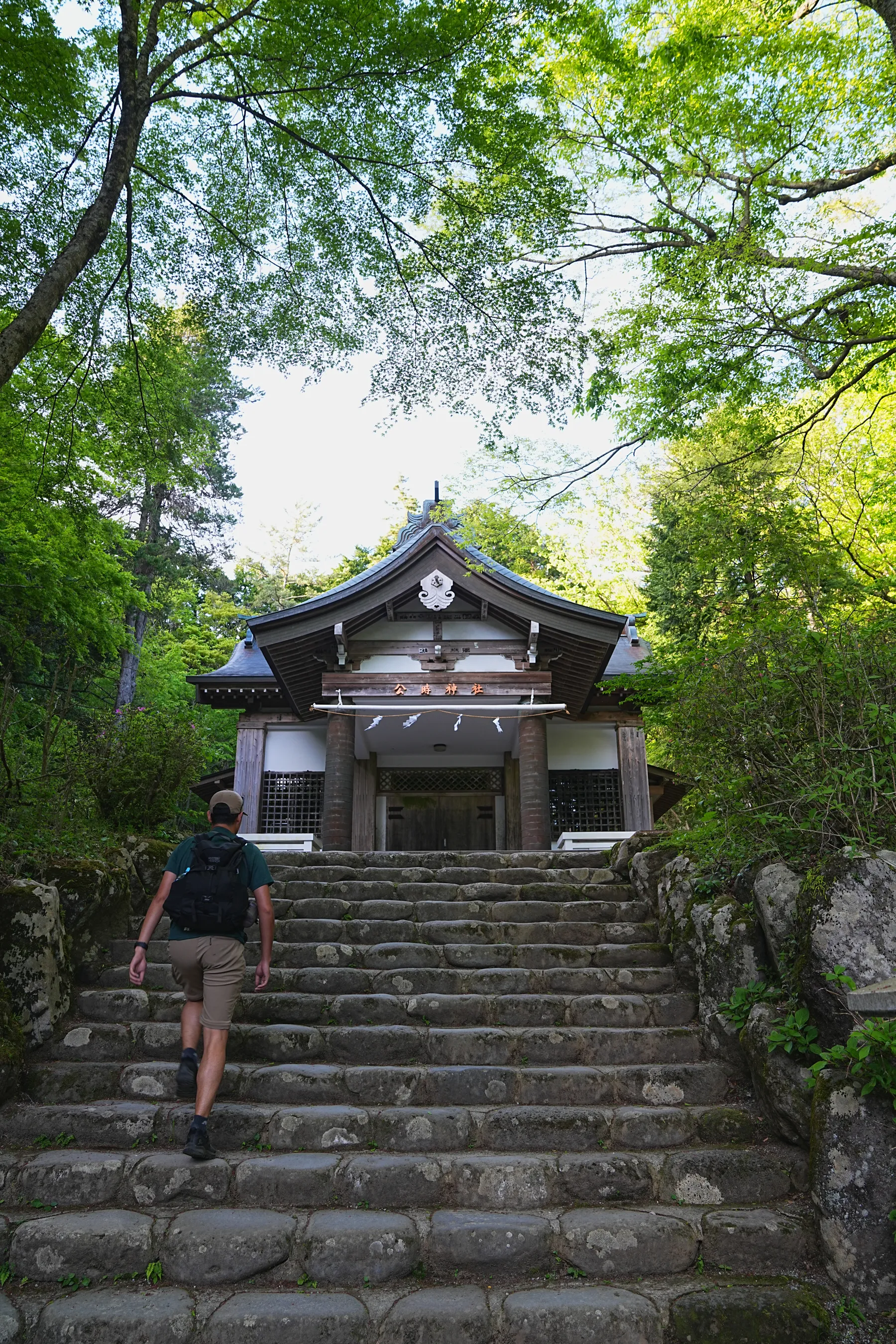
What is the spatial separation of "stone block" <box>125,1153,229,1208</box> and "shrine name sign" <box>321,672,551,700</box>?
8256 millimetres

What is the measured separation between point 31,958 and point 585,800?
31.4ft

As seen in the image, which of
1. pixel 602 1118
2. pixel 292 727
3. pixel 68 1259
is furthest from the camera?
pixel 292 727

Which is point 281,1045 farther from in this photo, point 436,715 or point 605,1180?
point 436,715

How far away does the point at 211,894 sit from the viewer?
3.91 metres

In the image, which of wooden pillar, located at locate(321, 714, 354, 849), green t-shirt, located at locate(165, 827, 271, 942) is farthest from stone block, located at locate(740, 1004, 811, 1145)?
wooden pillar, located at locate(321, 714, 354, 849)

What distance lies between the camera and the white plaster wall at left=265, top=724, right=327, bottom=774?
1297cm

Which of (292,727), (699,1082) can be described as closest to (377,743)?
(292,727)

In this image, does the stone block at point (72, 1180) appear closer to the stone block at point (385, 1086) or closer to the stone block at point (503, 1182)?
the stone block at point (385, 1086)

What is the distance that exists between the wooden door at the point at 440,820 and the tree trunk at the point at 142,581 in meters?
7.75

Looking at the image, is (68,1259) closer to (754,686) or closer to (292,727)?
(754,686)

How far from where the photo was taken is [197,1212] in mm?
3297

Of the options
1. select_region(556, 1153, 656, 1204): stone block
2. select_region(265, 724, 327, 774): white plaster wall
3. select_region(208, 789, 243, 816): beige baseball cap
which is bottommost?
select_region(556, 1153, 656, 1204): stone block

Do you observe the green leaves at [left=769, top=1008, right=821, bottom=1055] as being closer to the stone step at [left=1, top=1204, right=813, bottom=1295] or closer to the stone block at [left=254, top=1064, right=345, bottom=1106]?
the stone step at [left=1, top=1204, right=813, bottom=1295]

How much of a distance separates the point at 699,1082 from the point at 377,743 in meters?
9.65
